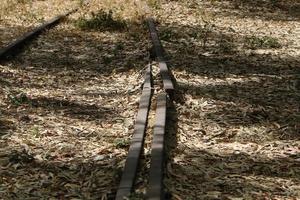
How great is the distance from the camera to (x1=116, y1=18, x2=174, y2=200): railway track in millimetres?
4863

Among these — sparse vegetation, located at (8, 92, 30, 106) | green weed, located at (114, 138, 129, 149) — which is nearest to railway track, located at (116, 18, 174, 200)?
green weed, located at (114, 138, 129, 149)

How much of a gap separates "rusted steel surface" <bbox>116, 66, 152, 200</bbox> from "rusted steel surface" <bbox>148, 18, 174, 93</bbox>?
0.30m

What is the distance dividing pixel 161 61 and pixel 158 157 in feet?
14.5

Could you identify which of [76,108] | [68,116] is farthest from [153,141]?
[76,108]

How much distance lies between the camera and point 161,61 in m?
9.70

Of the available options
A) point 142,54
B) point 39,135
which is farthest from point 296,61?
point 39,135

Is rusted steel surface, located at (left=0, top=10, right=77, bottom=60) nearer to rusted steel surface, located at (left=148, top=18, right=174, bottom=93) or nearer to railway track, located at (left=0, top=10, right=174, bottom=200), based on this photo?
rusted steel surface, located at (left=148, top=18, right=174, bottom=93)

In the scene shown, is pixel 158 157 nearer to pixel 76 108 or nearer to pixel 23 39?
pixel 76 108

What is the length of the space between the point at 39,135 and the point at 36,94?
186cm

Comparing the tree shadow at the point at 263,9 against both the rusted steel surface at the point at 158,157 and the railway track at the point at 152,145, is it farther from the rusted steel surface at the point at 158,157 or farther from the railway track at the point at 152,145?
the rusted steel surface at the point at 158,157

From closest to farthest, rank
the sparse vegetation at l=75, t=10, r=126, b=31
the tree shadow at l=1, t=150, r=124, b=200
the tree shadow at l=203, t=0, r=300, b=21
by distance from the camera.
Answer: the tree shadow at l=1, t=150, r=124, b=200 < the sparse vegetation at l=75, t=10, r=126, b=31 < the tree shadow at l=203, t=0, r=300, b=21

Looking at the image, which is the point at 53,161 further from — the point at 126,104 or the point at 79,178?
the point at 126,104

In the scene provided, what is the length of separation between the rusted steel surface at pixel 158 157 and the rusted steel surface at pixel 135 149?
149mm

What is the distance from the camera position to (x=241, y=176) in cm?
561
